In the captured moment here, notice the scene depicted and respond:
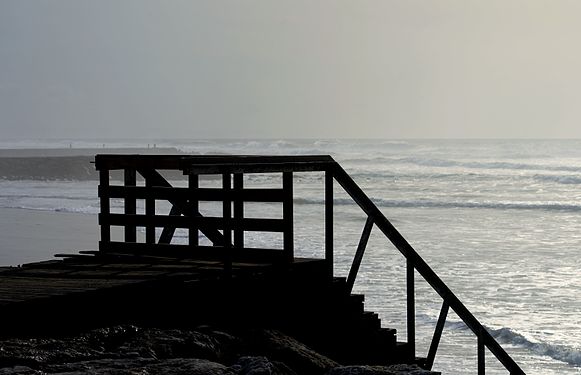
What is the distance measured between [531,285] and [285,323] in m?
11.4

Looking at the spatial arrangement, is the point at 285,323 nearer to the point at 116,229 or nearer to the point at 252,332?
the point at 252,332

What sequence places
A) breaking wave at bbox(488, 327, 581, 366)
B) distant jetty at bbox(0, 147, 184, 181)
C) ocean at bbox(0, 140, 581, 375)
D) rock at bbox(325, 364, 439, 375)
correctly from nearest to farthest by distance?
rock at bbox(325, 364, 439, 375), breaking wave at bbox(488, 327, 581, 366), ocean at bbox(0, 140, 581, 375), distant jetty at bbox(0, 147, 184, 181)

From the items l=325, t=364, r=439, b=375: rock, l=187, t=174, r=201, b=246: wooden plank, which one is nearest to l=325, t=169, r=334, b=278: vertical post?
l=187, t=174, r=201, b=246: wooden plank

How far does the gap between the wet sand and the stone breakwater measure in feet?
41.0

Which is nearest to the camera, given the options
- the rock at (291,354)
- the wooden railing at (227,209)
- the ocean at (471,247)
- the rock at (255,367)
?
the rock at (255,367)

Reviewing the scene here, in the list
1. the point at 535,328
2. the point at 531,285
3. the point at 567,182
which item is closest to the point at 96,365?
the point at 535,328

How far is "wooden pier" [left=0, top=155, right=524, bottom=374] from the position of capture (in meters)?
8.87

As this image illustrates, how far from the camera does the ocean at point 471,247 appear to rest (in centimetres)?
1609

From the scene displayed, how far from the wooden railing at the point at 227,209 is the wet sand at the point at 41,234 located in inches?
385

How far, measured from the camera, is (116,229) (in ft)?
99.7

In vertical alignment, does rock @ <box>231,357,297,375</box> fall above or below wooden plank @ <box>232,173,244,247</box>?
below

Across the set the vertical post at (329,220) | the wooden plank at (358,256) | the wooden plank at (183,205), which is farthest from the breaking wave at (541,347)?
the wooden plank at (183,205)

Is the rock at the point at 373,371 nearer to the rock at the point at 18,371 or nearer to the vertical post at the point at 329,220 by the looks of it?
the rock at the point at 18,371

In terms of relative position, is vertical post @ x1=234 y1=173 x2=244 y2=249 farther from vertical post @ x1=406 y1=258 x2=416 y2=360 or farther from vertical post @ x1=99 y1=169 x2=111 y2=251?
vertical post @ x1=406 y1=258 x2=416 y2=360
